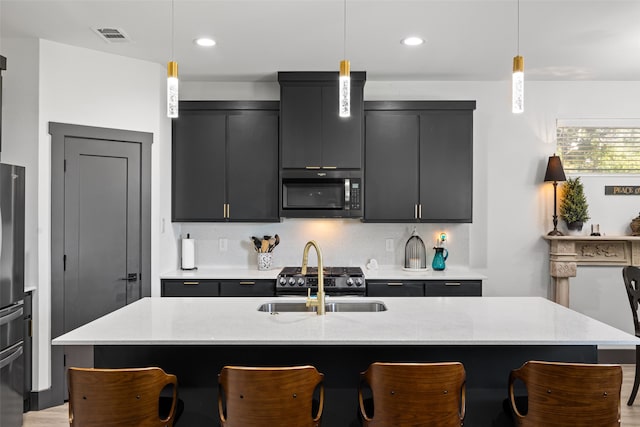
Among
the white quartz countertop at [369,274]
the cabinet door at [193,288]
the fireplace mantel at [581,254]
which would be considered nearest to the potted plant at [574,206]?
the fireplace mantel at [581,254]

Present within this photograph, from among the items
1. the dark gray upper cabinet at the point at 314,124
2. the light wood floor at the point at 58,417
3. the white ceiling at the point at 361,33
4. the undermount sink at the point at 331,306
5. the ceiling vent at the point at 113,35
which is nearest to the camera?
the undermount sink at the point at 331,306

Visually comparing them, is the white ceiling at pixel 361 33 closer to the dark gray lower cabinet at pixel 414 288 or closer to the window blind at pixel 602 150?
the window blind at pixel 602 150

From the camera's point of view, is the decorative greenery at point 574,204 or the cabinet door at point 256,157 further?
the decorative greenery at point 574,204

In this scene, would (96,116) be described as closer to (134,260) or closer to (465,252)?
(134,260)

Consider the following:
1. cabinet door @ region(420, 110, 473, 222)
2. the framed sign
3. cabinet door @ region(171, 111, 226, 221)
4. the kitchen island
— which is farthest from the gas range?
the framed sign

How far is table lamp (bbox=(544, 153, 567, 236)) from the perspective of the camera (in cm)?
452

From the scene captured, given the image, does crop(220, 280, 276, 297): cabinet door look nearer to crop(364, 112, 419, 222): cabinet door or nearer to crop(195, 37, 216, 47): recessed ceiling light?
crop(364, 112, 419, 222): cabinet door

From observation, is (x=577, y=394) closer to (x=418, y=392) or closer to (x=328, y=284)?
(x=418, y=392)

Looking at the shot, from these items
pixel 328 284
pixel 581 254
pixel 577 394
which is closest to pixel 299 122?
pixel 328 284

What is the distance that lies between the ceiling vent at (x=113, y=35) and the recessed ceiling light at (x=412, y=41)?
6.84ft

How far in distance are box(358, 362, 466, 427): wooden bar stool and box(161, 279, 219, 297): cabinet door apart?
8.27 ft

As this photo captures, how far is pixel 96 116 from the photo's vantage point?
390cm

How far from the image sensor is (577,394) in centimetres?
195

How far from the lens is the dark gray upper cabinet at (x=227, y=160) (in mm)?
4484
